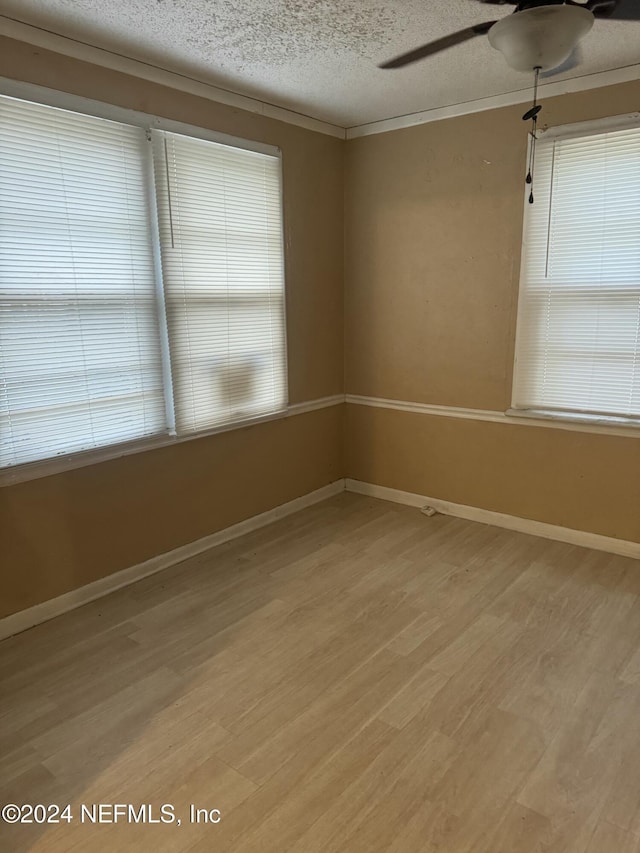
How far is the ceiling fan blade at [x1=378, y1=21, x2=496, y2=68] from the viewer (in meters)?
2.30

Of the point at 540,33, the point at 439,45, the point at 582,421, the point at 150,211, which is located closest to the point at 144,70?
the point at 150,211

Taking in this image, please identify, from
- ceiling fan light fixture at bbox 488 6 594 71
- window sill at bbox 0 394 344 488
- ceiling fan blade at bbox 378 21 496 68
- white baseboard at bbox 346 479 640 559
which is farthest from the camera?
white baseboard at bbox 346 479 640 559

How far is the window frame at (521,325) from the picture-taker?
9.52ft

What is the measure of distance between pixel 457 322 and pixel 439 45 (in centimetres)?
A: 157

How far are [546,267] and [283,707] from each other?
2.67 meters

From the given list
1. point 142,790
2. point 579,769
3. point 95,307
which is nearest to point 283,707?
point 142,790

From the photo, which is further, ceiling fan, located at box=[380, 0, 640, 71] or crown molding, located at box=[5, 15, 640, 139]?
crown molding, located at box=[5, 15, 640, 139]

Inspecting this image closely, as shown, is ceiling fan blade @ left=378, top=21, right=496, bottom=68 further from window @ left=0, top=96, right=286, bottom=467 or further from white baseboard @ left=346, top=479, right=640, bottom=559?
white baseboard @ left=346, top=479, right=640, bottom=559

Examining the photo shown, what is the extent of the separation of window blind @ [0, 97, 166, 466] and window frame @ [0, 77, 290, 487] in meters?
0.03

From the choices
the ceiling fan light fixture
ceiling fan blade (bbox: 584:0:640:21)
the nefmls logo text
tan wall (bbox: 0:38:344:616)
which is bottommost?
the nefmls logo text

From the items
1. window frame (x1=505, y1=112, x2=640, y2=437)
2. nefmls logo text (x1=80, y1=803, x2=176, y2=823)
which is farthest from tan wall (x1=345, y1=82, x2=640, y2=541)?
nefmls logo text (x1=80, y1=803, x2=176, y2=823)

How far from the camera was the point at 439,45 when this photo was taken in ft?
8.11

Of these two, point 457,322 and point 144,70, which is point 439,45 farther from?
point 457,322

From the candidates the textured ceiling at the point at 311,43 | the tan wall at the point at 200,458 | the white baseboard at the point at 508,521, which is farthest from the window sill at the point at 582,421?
the textured ceiling at the point at 311,43
